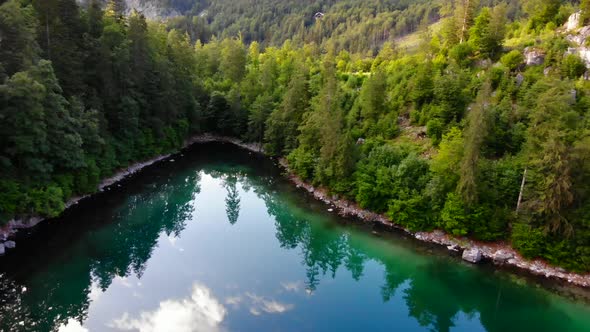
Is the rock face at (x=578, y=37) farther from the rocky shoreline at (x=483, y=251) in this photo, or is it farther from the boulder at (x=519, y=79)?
the rocky shoreline at (x=483, y=251)

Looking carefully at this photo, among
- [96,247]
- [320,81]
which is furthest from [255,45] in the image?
[96,247]

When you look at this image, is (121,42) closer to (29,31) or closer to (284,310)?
(29,31)

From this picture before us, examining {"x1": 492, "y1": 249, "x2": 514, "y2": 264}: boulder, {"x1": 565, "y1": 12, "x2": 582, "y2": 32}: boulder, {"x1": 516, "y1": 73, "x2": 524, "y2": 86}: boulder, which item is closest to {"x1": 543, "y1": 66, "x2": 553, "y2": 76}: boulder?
{"x1": 516, "y1": 73, "x2": 524, "y2": 86}: boulder

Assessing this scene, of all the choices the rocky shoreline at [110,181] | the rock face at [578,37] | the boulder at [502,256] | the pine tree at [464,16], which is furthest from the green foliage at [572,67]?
the rocky shoreline at [110,181]

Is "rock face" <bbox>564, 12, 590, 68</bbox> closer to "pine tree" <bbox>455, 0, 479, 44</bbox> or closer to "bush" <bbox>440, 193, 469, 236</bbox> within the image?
"pine tree" <bbox>455, 0, 479, 44</bbox>

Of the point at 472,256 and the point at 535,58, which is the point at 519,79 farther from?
the point at 472,256

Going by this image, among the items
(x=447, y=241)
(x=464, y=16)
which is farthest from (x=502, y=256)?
(x=464, y=16)
